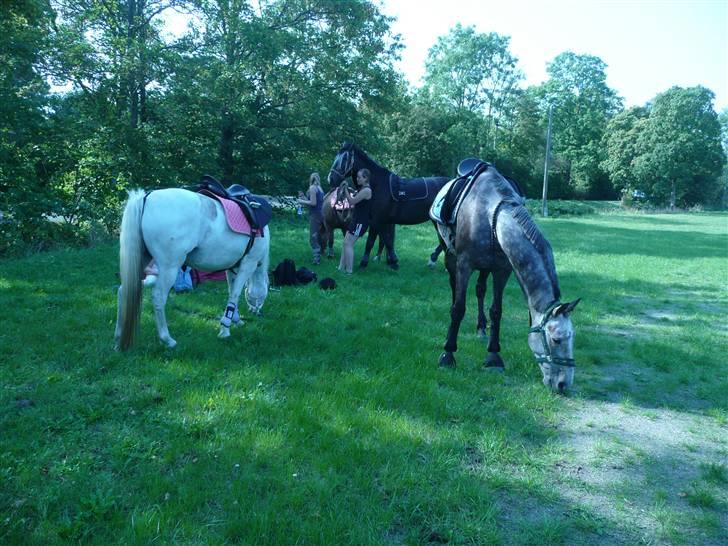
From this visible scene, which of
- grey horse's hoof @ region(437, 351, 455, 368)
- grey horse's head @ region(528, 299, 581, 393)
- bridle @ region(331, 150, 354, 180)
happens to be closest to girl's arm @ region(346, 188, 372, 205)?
bridle @ region(331, 150, 354, 180)

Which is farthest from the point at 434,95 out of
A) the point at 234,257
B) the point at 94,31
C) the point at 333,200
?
the point at 234,257

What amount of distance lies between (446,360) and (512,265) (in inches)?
50.0

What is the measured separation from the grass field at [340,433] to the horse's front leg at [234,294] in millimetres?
248

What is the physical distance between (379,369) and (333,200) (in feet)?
19.3

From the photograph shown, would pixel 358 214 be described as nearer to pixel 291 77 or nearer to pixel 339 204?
pixel 339 204

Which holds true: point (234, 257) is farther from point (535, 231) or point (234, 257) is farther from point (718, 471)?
point (718, 471)

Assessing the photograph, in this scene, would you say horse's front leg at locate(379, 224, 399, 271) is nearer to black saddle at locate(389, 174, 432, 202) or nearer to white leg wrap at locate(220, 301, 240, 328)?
black saddle at locate(389, 174, 432, 202)

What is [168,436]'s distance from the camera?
3551 mm

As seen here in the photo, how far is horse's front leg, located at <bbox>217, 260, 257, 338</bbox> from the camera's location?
5645 millimetres

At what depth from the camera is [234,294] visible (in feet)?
18.7

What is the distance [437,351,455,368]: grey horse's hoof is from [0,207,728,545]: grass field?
14cm

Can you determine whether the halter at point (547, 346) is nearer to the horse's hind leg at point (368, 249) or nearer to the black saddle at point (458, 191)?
the black saddle at point (458, 191)

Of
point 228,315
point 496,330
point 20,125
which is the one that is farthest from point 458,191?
point 20,125

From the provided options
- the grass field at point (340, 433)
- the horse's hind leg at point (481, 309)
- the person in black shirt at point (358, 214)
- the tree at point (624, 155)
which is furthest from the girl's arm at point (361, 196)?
the tree at point (624, 155)
